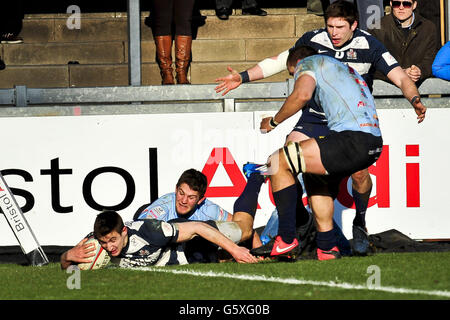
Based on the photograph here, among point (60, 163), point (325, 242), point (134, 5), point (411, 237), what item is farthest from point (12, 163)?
point (411, 237)

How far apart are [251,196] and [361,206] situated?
1059 millimetres

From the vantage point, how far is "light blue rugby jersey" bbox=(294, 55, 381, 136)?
24.0 ft

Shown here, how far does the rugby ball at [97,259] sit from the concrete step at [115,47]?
4.80 meters

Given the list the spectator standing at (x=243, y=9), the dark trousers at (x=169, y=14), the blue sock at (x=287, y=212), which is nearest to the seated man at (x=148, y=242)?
the blue sock at (x=287, y=212)

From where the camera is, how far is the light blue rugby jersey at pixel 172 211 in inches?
344

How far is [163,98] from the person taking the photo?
9.86 meters

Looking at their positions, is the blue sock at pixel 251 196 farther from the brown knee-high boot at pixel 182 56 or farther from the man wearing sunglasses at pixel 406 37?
the brown knee-high boot at pixel 182 56

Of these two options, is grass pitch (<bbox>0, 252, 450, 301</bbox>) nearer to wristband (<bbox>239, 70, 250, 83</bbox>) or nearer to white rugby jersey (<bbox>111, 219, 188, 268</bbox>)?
white rugby jersey (<bbox>111, 219, 188, 268</bbox>)

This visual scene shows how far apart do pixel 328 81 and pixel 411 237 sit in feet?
9.13

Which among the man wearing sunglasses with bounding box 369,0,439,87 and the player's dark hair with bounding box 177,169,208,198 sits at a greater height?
the man wearing sunglasses with bounding box 369,0,439,87

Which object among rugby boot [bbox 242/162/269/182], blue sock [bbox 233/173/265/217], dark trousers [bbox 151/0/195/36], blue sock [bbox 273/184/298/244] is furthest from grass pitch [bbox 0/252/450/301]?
dark trousers [bbox 151/0/195/36]

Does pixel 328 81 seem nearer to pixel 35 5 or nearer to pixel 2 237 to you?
pixel 2 237

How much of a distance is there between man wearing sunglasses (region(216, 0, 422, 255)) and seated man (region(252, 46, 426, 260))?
2.19 feet
